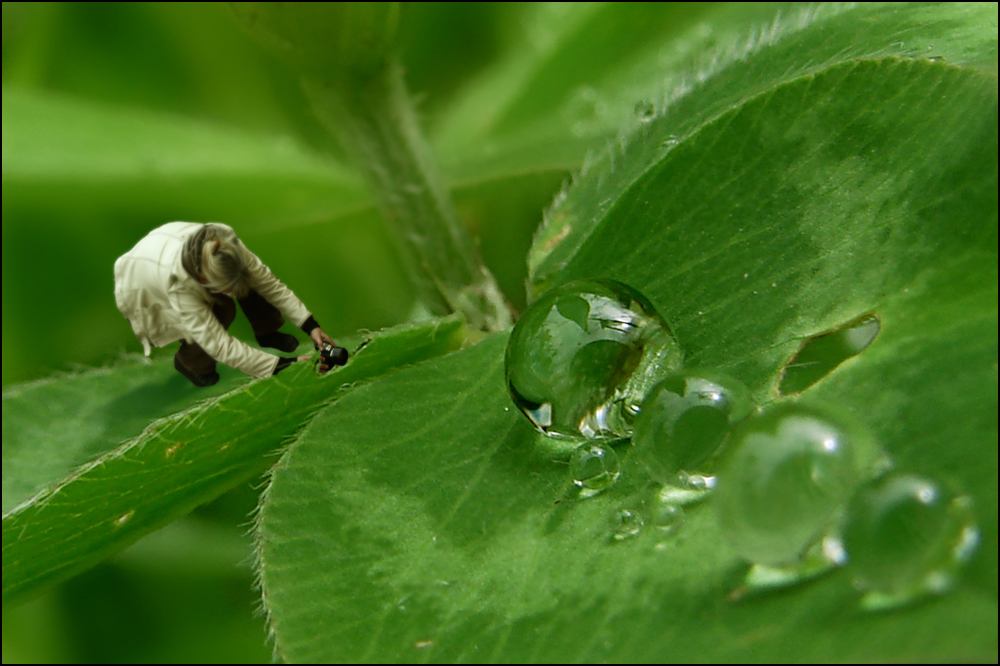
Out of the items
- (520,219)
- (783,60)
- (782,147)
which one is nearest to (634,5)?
(520,219)

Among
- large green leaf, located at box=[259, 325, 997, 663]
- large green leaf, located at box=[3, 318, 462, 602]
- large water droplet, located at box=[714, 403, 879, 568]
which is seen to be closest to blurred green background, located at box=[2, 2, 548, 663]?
large green leaf, located at box=[3, 318, 462, 602]

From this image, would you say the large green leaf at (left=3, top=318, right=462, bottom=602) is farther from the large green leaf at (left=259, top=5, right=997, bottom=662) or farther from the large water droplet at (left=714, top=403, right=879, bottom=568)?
the large water droplet at (left=714, top=403, right=879, bottom=568)

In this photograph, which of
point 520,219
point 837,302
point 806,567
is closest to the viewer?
point 806,567

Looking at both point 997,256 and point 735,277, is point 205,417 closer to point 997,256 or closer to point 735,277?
point 735,277

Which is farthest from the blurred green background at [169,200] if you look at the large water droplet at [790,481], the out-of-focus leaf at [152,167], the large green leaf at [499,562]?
the large water droplet at [790,481]

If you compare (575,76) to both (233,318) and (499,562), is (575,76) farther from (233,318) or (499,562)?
(499,562)

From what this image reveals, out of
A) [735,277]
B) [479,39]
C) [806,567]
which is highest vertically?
[479,39]

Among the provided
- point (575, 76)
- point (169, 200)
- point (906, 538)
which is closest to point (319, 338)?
point (906, 538)
